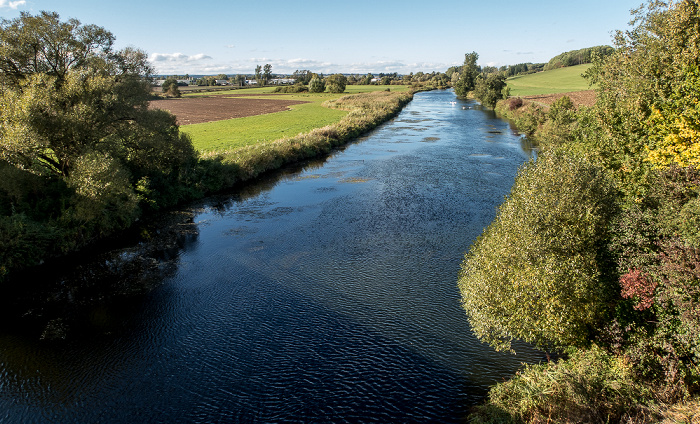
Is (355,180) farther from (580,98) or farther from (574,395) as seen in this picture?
(580,98)

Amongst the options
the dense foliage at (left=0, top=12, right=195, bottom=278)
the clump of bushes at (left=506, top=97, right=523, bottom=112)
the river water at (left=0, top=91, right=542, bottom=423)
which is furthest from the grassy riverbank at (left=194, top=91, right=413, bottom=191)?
the clump of bushes at (left=506, top=97, right=523, bottom=112)

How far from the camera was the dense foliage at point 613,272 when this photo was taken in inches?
423

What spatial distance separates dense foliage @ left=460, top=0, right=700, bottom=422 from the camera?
10734 millimetres

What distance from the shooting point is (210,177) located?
37438 mm

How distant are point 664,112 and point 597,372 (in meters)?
11.4

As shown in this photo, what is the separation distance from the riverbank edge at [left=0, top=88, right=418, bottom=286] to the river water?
152 centimetres

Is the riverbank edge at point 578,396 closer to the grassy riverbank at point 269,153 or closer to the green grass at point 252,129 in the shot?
the grassy riverbank at point 269,153

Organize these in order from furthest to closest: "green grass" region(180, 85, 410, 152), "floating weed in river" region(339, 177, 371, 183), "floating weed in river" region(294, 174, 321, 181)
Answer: "green grass" region(180, 85, 410, 152) → "floating weed in river" region(294, 174, 321, 181) → "floating weed in river" region(339, 177, 371, 183)

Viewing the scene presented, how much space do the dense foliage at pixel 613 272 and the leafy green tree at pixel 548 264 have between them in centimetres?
4

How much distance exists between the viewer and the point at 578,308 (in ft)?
39.2

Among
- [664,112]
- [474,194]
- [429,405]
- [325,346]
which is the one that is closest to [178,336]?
[325,346]

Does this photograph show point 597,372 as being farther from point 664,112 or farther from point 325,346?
point 664,112

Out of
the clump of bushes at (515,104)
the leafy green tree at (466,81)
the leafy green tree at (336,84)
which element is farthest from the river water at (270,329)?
the leafy green tree at (336,84)

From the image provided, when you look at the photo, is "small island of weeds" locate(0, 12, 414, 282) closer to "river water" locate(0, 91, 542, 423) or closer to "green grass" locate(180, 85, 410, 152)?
"river water" locate(0, 91, 542, 423)
